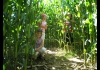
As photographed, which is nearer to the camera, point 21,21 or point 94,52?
point 21,21

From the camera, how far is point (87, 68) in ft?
8.83

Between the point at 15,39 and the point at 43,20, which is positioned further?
the point at 43,20

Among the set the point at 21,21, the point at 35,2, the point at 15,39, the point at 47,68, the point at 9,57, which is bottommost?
the point at 47,68

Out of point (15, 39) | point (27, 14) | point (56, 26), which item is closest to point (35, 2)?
point (27, 14)

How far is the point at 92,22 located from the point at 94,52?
1.49 feet

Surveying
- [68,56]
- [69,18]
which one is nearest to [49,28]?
[69,18]

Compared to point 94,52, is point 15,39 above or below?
above

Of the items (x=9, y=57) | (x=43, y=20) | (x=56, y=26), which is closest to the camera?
(x=9, y=57)

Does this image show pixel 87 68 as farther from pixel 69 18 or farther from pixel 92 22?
pixel 69 18

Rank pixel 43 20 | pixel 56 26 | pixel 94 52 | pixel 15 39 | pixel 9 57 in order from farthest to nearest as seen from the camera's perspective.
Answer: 1. pixel 56 26
2. pixel 43 20
3. pixel 94 52
4. pixel 9 57
5. pixel 15 39

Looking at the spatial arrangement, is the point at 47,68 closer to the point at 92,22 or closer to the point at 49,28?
the point at 92,22

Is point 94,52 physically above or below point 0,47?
below

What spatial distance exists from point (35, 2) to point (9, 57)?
106 centimetres

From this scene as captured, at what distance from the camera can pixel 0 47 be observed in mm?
688
